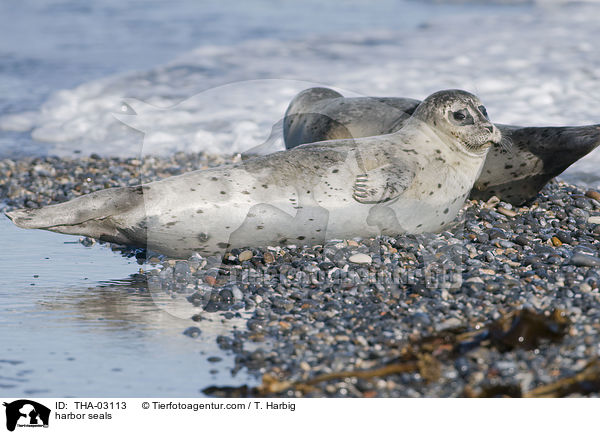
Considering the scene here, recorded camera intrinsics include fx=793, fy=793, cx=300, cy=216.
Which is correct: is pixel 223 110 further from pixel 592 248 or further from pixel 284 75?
pixel 592 248

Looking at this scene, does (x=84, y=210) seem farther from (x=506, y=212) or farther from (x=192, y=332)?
(x=506, y=212)

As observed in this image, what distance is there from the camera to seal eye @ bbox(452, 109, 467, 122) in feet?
18.2

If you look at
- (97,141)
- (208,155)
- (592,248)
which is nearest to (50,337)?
(592,248)

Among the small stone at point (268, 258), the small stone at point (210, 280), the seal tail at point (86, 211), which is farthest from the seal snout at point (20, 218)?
the small stone at point (268, 258)

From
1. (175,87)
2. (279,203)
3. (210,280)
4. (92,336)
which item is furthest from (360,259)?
(175,87)

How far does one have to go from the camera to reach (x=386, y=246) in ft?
16.7

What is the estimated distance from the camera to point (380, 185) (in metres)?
5.00

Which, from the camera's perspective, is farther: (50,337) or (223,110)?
(223,110)

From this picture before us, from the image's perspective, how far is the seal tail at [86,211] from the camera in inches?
192

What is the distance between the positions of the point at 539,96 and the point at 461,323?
24.2 ft
